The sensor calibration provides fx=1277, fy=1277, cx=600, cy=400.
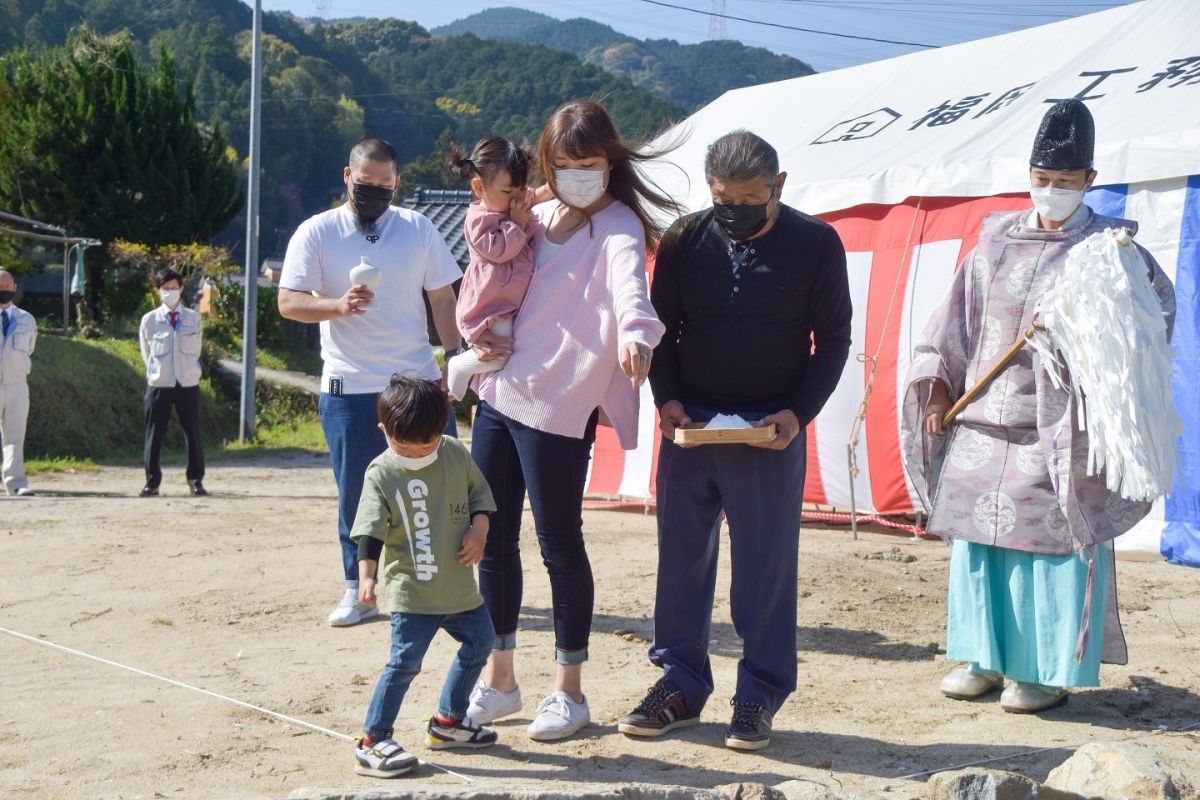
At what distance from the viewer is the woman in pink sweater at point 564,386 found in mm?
3586

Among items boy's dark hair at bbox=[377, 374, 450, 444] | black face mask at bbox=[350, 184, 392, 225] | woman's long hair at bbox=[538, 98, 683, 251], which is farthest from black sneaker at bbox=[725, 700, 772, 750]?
black face mask at bbox=[350, 184, 392, 225]

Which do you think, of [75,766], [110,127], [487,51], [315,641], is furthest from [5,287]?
[487,51]

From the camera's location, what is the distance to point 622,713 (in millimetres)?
3986

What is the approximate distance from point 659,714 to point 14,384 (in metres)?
8.33

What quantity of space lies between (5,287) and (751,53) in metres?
75.3

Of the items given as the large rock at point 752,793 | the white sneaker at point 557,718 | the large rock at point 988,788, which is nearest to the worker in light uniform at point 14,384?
the white sneaker at point 557,718

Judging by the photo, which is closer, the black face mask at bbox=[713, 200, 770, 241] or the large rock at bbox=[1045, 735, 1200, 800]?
the large rock at bbox=[1045, 735, 1200, 800]

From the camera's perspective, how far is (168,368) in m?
10.2

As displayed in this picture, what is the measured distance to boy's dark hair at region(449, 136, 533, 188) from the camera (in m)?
3.73

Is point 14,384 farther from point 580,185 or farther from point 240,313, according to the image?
point 240,313

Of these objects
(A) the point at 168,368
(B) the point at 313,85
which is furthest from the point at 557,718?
(B) the point at 313,85

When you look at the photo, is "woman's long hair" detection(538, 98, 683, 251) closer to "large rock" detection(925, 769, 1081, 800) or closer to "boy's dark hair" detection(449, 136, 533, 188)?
"boy's dark hair" detection(449, 136, 533, 188)

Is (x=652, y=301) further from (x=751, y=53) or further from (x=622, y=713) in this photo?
(x=751, y=53)

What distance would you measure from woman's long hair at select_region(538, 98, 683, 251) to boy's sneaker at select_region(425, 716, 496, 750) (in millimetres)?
1486
